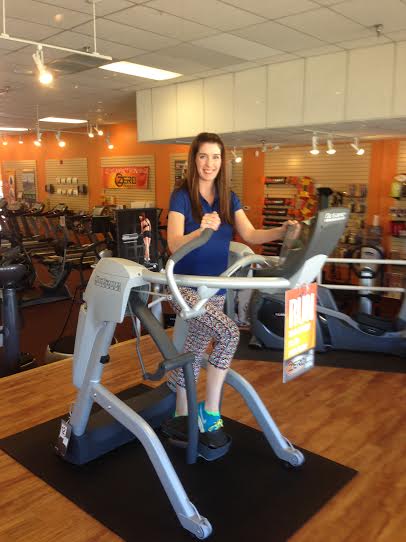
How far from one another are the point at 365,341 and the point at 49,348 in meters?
2.93

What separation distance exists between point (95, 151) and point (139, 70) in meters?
6.61

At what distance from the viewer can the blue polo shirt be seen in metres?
2.42

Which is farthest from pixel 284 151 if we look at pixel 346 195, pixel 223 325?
pixel 223 325

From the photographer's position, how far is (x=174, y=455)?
270cm

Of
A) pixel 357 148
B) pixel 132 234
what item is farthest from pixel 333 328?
pixel 357 148

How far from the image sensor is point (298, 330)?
2090 mm

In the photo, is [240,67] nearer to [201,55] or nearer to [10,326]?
[201,55]

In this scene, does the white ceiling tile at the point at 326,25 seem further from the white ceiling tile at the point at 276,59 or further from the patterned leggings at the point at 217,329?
the patterned leggings at the point at 217,329

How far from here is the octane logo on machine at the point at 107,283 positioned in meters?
2.25

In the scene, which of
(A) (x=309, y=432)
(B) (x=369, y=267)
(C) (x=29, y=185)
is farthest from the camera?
(C) (x=29, y=185)

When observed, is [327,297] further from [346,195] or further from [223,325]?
[346,195]

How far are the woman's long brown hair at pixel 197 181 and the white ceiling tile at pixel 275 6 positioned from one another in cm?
216

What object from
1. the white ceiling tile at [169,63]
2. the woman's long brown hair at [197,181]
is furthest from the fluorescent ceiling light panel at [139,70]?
the woman's long brown hair at [197,181]

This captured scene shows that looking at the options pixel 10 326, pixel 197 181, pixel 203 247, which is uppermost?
pixel 197 181
